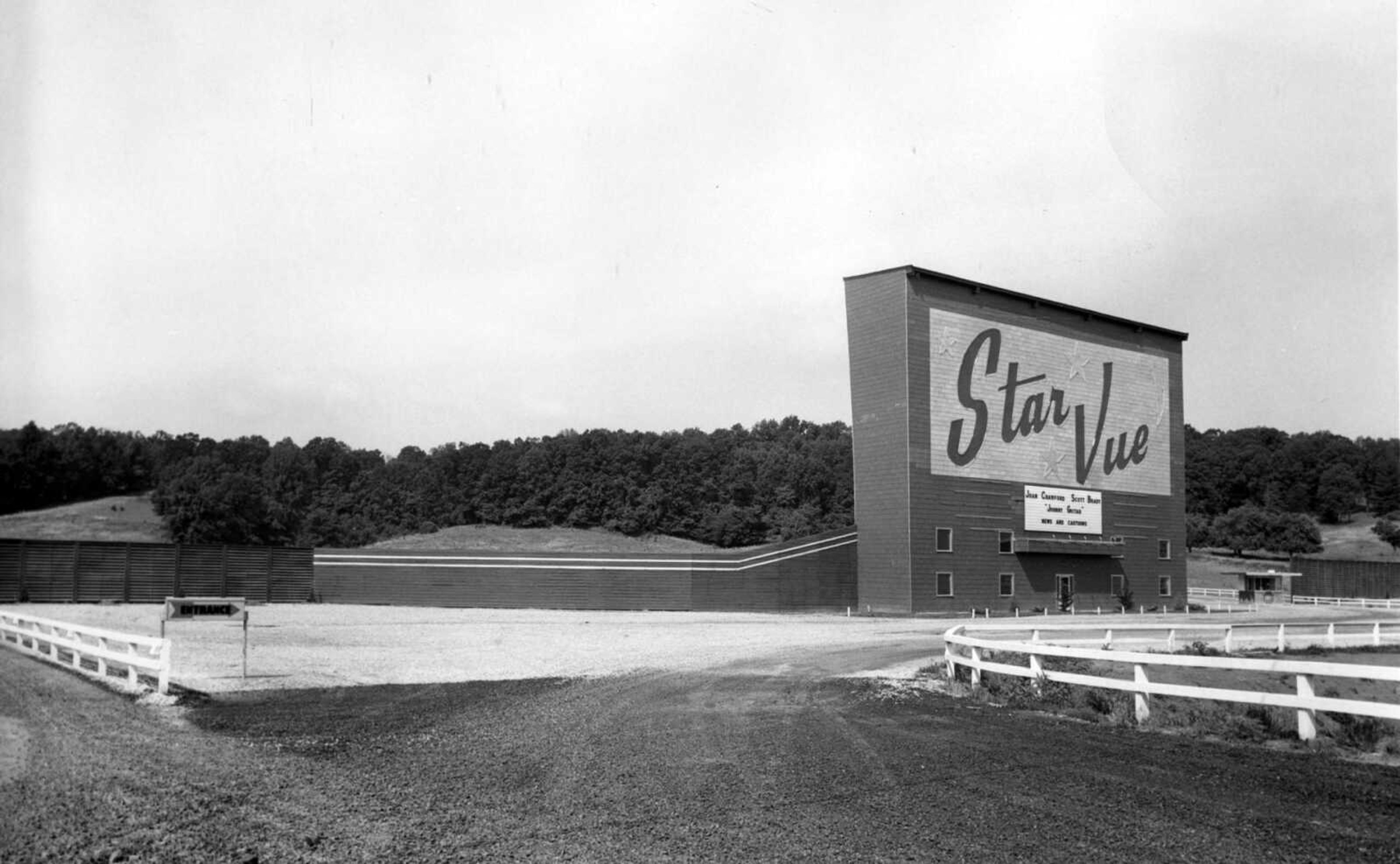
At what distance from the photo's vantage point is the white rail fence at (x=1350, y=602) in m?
73.1

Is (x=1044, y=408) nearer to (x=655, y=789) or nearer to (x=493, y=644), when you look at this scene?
(x=493, y=644)

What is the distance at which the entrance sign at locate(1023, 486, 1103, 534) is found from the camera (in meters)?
56.0

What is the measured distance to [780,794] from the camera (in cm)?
922

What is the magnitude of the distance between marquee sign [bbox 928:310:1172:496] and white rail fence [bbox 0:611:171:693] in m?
37.3

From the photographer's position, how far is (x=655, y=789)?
946cm

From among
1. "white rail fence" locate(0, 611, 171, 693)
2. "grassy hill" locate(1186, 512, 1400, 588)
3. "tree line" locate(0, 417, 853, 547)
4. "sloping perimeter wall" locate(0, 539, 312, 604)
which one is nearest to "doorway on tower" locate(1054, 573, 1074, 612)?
"sloping perimeter wall" locate(0, 539, 312, 604)

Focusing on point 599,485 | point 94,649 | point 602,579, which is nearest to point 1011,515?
point 602,579

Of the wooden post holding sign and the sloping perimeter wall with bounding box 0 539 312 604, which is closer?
the wooden post holding sign

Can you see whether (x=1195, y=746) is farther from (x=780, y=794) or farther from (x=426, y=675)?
(x=426, y=675)

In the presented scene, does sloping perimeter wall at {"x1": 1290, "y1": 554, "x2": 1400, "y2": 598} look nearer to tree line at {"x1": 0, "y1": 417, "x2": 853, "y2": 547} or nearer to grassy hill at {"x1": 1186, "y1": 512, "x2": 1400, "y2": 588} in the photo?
grassy hill at {"x1": 1186, "y1": 512, "x2": 1400, "y2": 588}

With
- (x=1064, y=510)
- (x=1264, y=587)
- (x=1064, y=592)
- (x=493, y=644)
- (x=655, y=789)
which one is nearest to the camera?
(x=655, y=789)

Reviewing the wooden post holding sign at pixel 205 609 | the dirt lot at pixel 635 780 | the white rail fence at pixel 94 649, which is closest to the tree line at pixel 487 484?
the white rail fence at pixel 94 649

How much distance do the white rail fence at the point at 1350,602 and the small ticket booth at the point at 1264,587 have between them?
3.60 ft

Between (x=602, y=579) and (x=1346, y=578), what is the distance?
64710 mm
